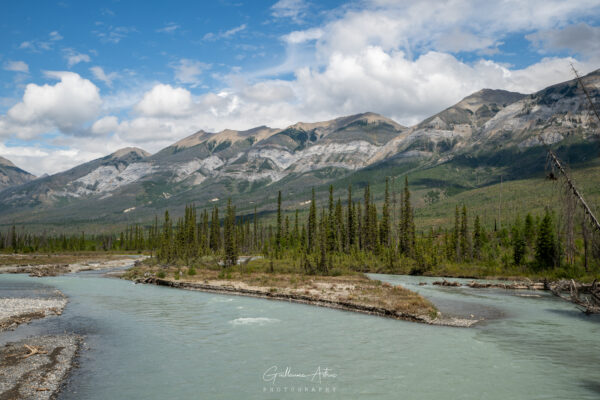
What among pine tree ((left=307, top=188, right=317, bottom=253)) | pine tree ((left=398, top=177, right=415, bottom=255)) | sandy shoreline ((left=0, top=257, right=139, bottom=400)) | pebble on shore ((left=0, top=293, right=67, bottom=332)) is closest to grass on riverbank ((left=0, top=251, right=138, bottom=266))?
pine tree ((left=307, top=188, right=317, bottom=253))

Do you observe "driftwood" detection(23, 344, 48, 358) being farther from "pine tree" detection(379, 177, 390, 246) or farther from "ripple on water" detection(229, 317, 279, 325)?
"pine tree" detection(379, 177, 390, 246)

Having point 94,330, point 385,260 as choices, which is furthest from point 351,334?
point 385,260

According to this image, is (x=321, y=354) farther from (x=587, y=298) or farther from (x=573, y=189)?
(x=587, y=298)

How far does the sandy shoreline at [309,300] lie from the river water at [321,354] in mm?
1288

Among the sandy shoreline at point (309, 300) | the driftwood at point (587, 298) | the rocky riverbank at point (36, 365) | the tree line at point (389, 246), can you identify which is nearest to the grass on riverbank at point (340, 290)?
the sandy shoreline at point (309, 300)

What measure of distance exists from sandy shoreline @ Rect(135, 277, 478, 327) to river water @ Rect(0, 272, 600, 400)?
129 cm

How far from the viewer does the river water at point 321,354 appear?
53.2ft

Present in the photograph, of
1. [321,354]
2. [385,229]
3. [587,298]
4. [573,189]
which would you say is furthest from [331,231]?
[573,189]

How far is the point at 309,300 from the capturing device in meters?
38.9

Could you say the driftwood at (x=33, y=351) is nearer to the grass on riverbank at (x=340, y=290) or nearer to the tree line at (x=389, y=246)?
the grass on riverbank at (x=340, y=290)

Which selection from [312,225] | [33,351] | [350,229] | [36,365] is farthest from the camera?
[350,229]

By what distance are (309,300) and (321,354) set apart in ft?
59.3

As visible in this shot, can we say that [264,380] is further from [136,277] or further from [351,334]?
[136,277]

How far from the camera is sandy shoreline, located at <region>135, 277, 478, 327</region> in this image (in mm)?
28875
